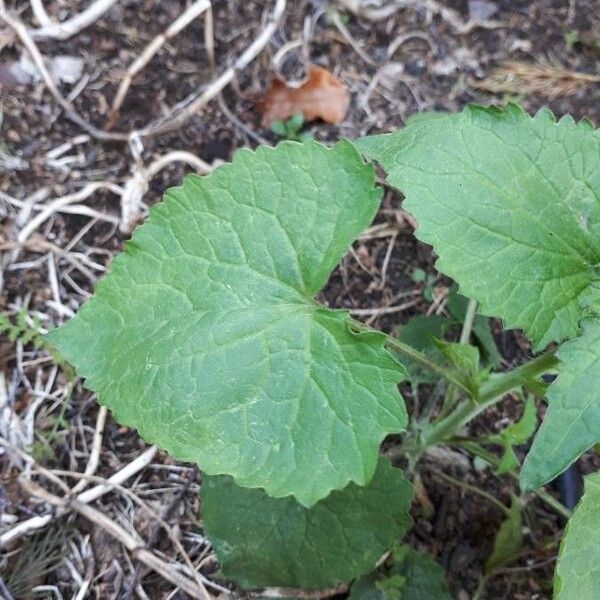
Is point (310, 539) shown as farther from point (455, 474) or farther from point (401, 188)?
point (401, 188)

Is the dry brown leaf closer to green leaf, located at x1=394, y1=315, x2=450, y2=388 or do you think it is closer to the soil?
the soil

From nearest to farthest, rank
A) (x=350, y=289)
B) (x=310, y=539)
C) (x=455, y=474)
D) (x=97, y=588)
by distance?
(x=310, y=539), (x=97, y=588), (x=455, y=474), (x=350, y=289)

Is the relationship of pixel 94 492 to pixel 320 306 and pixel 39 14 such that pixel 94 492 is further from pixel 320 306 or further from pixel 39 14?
pixel 39 14

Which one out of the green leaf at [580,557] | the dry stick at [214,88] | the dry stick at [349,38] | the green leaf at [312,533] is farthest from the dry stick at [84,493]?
the dry stick at [349,38]

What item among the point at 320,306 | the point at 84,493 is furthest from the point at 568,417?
the point at 84,493

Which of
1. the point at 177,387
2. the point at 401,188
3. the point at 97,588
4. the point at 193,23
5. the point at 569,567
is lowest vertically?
the point at 97,588

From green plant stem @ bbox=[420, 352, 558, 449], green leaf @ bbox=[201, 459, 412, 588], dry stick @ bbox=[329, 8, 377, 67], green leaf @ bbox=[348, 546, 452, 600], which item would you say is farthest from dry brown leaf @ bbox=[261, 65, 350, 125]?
green leaf @ bbox=[348, 546, 452, 600]

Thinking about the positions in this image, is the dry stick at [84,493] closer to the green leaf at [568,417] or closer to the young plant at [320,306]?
the young plant at [320,306]

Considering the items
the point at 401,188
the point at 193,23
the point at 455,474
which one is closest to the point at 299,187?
the point at 401,188
